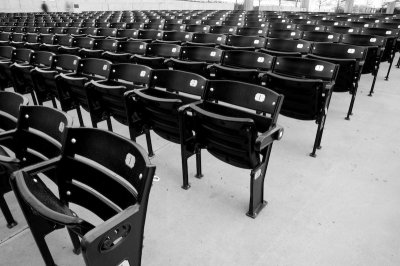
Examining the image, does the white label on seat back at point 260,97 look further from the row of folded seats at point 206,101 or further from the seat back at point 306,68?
the seat back at point 306,68

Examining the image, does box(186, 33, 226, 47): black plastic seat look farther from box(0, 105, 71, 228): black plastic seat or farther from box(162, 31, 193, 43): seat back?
box(0, 105, 71, 228): black plastic seat

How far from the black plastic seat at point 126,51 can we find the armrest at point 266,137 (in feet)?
8.55

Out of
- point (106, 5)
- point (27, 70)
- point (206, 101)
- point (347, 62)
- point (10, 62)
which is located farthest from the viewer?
point (106, 5)

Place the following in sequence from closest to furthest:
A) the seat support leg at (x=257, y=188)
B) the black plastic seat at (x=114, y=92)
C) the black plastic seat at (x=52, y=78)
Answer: the seat support leg at (x=257, y=188), the black plastic seat at (x=114, y=92), the black plastic seat at (x=52, y=78)

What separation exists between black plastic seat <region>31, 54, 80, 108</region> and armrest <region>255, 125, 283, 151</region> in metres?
2.31

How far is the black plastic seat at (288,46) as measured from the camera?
12.3 ft

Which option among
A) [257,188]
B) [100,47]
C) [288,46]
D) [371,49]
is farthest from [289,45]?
[100,47]

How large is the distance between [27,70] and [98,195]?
293 cm

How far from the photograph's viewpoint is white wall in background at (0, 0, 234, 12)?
47.4ft

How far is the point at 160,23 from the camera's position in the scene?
6551 mm

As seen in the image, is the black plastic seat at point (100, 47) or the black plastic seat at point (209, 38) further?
the black plastic seat at point (209, 38)

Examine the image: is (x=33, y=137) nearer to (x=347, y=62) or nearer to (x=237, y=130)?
(x=237, y=130)

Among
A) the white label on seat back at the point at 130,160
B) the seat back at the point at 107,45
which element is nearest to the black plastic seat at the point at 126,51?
the seat back at the point at 107,45

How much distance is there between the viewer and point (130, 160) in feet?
3.61
